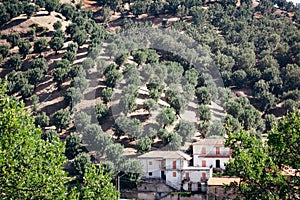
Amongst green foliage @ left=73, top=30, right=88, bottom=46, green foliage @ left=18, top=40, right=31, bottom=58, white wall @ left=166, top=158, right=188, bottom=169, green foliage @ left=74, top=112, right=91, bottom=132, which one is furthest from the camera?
green foliage @ left=73, top=30, right=88, bottom=46

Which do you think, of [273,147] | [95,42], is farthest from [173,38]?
[273,147]

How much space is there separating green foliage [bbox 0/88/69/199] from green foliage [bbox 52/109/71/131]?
5094 cm

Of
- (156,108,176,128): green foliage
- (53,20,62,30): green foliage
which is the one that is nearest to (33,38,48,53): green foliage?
(53,20,62,30): green foliage

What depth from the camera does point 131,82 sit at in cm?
7738

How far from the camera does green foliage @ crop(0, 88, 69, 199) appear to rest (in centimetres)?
1712

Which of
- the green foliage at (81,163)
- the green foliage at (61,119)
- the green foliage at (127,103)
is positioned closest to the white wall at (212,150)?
the green foliage at (81,163)

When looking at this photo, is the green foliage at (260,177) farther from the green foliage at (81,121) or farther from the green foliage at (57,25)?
the green foliage at (57,25)

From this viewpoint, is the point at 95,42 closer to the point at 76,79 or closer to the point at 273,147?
the point at 76,79

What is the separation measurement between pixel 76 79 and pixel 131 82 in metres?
9.68

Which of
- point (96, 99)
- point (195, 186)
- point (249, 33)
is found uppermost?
point (249, 33)

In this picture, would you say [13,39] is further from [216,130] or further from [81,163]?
[216,130]

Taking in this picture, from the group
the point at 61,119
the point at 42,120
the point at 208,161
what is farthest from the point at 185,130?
the point at 42,120

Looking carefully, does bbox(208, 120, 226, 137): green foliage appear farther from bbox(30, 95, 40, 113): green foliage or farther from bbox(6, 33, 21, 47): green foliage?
bbox(6, 33, 21, 47): green foliage

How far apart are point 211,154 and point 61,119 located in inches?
981
